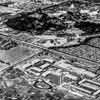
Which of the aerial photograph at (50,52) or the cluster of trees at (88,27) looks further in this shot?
the cluster of trees at (88,27)

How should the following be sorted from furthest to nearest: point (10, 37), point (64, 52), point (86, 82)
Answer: point (10, 37)
point (64, 52)
point (86, 82)

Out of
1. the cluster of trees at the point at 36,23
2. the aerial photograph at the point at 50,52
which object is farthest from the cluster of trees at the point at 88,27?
the cluster of trees at the point at 36,23

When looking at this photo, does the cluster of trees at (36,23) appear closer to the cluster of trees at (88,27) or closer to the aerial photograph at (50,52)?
the aerial photograph at (50,52)

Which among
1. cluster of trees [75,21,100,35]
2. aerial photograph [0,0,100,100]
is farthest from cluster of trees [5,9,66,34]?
cluster of trees [75,21,100,35]

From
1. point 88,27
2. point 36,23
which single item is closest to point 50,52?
point 88,27

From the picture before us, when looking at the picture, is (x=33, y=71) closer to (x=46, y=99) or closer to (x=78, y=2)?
(x=46, y=99)

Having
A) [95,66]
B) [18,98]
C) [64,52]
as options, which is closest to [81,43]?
[64,52]

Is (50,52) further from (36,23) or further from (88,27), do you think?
(36,23)

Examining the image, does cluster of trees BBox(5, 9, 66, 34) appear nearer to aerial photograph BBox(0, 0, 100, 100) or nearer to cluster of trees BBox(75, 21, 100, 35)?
aerial photograph BBox(0, 0, 100, 100)

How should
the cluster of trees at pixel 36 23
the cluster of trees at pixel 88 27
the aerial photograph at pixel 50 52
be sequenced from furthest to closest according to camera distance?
the cluster of trees at pixel 36 23
the cluster of trees at pixel 88 27
the aerial photograph at pixel 50 52
